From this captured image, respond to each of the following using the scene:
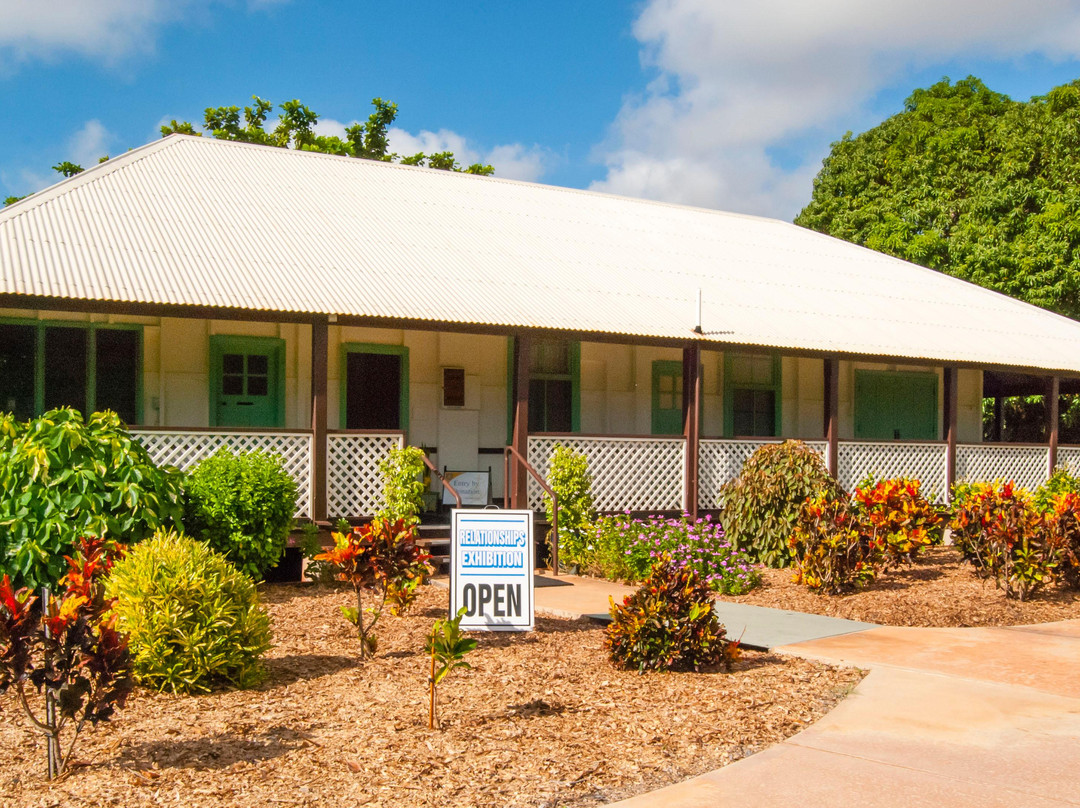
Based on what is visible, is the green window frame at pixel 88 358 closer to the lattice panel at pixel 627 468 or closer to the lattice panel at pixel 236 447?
the lattice panel at pixel 236 447

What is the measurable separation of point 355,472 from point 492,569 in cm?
508

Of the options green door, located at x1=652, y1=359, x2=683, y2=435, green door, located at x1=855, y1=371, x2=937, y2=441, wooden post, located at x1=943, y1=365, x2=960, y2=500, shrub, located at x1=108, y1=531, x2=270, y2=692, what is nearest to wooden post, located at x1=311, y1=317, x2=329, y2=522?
shrub, located at x1=108, y1=531, x2=270, y2=692

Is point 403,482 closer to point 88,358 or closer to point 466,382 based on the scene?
point 466,382

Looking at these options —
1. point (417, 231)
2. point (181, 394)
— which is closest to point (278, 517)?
point (181, 394)

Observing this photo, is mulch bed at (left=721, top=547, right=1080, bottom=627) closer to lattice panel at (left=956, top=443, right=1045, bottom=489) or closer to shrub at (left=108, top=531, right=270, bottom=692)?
shrub at (left=108, top=531, right=270, bottom=692)

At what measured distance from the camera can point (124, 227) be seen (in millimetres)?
12984

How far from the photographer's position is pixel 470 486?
14.2m

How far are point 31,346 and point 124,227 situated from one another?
1.77 meters

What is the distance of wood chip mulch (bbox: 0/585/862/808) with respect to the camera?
4.83 m

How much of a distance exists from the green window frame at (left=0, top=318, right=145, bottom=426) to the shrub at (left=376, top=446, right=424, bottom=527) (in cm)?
321

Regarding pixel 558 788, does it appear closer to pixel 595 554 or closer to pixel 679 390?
pixel 595 554

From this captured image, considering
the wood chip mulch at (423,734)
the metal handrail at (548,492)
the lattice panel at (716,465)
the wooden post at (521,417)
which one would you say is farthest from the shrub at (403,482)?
the lattice panel at (716,465)

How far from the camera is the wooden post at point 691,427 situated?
1473 cm

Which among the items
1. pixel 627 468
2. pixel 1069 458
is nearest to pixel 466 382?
pixel 627 468
